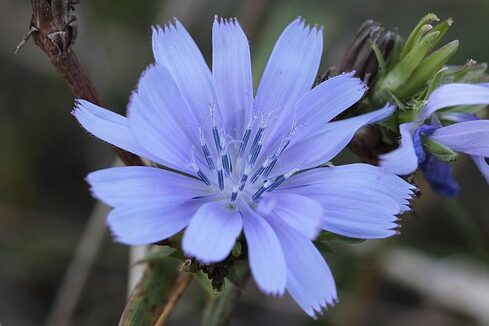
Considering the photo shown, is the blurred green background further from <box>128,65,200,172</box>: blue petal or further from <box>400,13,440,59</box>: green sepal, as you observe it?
<box>128,65,200,172</box>: blue petal

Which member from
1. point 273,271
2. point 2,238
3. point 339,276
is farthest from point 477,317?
point 2,238

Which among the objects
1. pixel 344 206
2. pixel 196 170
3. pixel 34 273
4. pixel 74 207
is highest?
pixel 196 170

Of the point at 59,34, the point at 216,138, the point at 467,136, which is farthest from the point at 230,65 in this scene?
the point at 467,136

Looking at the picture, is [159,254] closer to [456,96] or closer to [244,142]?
[244,142]

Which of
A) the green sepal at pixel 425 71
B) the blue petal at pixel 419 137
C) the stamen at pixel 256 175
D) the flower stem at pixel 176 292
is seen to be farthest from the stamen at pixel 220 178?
the green sepal at pixel 425 71

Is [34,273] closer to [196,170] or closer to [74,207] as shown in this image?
[74,207]

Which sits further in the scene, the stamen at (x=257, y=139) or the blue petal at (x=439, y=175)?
the blue petal at (x=439, y=175)

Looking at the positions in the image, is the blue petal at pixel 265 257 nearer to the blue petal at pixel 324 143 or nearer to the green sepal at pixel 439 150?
the blue petal at pixel 324 143
